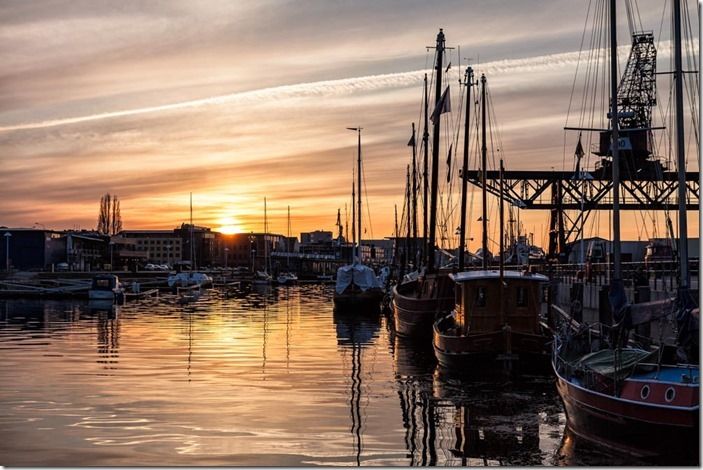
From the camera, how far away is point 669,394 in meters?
17.6

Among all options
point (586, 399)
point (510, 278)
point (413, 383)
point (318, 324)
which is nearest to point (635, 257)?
point (318, 324)

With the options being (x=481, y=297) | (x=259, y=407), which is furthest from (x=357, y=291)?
(x=259, y=407)

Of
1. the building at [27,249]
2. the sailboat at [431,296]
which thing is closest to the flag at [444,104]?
the sailboat at [431,296]

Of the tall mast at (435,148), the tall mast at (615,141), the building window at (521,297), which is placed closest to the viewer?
the tall mast at (615,141)

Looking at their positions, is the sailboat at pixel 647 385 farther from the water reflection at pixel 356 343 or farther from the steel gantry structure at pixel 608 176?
the steel gantry structure at pixel 608 176

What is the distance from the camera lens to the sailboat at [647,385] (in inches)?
676

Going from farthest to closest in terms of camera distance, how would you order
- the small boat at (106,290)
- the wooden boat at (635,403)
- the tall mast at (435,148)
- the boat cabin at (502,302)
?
1. the small boat at (106,290)
2. the tall mast at (435,148)
3. the boat cabin at (502,302)
4. the wooden boat at (635,403)

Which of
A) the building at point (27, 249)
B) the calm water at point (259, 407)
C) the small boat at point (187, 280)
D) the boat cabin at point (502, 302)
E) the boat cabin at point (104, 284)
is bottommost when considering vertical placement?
the calm water at point (259, 407)

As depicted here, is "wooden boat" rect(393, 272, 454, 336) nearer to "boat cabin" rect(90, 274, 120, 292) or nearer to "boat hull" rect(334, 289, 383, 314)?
"boat hull" rect(334, 289, 383, 314)

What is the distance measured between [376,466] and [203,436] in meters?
4.73

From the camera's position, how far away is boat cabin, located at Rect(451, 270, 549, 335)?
33594mm

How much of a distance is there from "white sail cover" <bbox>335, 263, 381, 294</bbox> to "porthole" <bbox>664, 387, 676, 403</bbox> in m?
Result: 56.2

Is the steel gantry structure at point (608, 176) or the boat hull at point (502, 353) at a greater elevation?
the steel gantry structure at point (608, 176)

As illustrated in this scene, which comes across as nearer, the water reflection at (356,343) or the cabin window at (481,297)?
the water reflection at (356,343)
